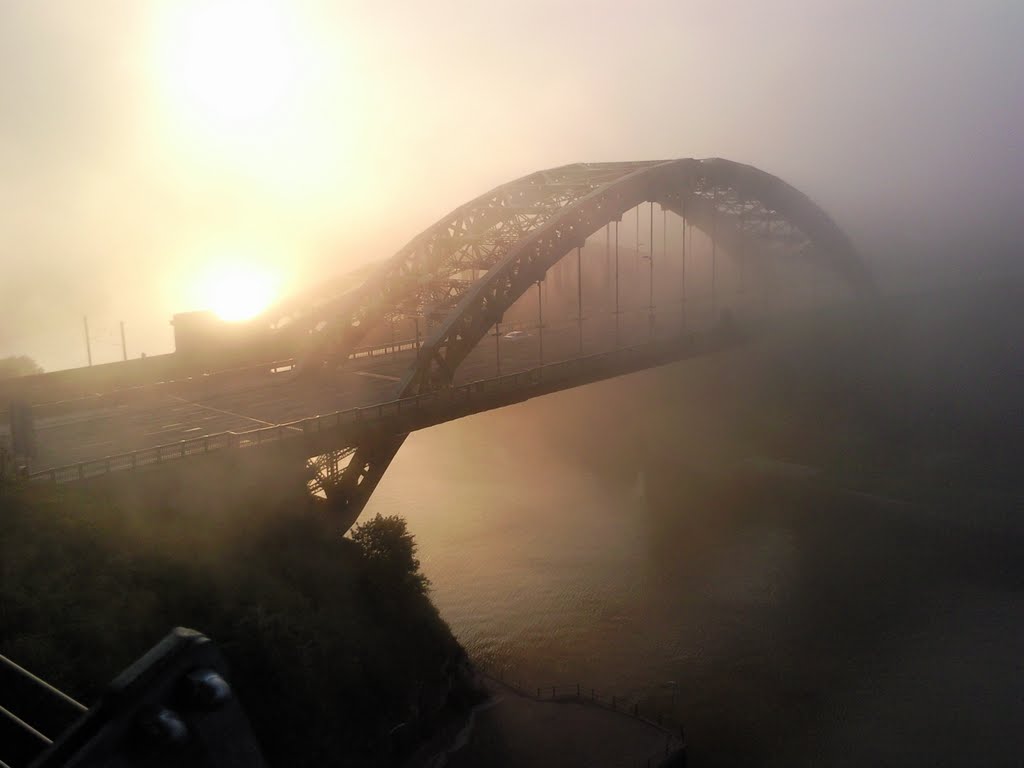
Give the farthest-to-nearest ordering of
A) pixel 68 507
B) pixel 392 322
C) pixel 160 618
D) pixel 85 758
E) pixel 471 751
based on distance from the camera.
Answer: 1. pixel 392 322
2. pixel 471 751
3. pixel 68 507
4. pixel 160 618
5. pixel 85 758

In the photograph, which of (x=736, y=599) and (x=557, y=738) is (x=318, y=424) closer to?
(x=557, y=738)

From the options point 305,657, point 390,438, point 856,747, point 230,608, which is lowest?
point 856,747

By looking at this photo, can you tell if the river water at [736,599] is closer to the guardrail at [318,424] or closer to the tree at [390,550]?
the tree at [390,550]

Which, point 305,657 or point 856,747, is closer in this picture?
point 305,657

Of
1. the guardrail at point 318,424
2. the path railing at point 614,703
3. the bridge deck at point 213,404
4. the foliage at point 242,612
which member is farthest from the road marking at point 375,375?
the path railing at point 614,703

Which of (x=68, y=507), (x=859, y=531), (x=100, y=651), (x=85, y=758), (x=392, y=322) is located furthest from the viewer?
(x=392, y=322)

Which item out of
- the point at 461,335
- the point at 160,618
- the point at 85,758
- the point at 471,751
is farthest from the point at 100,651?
the point at 461,335

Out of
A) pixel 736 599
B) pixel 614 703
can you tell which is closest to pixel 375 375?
pixel 736 599

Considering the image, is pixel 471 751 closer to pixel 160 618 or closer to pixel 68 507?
pixel 160 618
